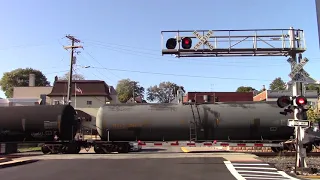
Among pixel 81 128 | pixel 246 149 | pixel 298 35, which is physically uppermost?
pixel 298 35

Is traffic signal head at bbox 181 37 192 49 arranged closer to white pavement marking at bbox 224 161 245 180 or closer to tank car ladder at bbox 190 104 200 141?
white pavement marking at bbox 224 161 245 180

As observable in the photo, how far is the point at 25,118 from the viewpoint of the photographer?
878 inches

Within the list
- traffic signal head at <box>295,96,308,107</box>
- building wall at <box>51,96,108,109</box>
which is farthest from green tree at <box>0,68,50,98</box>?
traffic signal head at <box>295,96,308,107</box>

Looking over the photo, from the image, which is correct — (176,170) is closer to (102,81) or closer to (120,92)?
(102,81)

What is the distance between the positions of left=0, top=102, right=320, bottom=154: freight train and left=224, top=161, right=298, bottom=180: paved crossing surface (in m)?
5.90

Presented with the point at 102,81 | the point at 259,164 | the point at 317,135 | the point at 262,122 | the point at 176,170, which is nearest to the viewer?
the point at 176,170

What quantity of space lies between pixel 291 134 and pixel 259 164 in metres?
7.46

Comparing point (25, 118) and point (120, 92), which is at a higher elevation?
point (120, 92)

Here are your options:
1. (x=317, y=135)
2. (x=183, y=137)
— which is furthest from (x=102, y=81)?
(x=317, y=135)

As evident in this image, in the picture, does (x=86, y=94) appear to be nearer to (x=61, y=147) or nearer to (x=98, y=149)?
(x=61, y=147)

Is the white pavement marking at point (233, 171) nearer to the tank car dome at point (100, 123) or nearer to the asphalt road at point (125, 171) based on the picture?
the asphalt road at point (125, 171)

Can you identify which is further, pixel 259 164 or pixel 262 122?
pixel 262 122

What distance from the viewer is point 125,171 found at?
13586 mm

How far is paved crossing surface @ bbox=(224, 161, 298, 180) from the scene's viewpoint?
1213 centimetres
